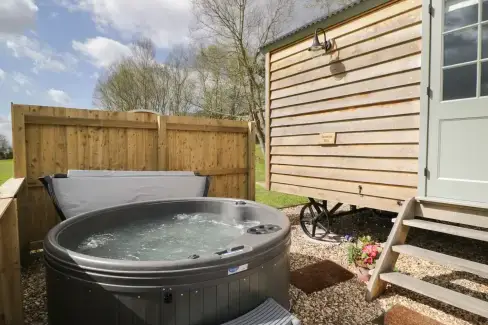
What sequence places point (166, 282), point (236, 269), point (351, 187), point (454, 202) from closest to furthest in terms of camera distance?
point (166, 282), point (236, 269), point (454, 202), point (351, 187)

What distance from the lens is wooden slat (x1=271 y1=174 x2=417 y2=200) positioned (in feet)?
10.4

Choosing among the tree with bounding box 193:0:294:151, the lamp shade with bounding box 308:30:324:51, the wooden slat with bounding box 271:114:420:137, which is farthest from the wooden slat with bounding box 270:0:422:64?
the tree with bounding box 193:0:294:151

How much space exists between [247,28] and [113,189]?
1026 cm

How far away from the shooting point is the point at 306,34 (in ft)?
14.0

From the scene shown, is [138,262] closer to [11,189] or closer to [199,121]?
[11,189]

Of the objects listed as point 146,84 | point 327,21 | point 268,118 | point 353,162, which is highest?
point 146,84

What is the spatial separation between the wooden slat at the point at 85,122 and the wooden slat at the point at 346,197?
2.30 metres

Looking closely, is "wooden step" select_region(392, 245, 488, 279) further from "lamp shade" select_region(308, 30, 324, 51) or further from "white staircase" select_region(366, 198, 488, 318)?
"lamp shade" select_region(308, 30, 324, 51)

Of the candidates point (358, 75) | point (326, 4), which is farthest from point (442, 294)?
point (326, 4)

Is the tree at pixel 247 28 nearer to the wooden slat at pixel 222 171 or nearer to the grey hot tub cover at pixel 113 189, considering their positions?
the wooden slat at pixel 222 171

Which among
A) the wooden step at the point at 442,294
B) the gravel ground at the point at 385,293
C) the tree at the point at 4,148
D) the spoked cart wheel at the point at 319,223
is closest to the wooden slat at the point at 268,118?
the spoked cart wheel at the point at 319,223

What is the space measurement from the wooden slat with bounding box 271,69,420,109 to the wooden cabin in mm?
13

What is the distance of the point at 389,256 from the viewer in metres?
2.65

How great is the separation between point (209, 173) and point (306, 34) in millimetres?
2597
